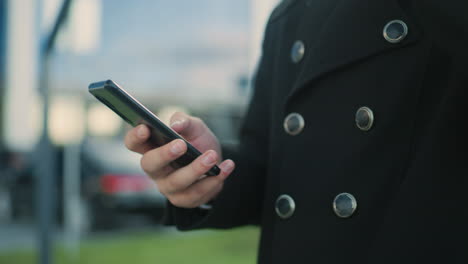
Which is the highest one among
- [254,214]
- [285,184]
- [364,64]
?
[364,64]

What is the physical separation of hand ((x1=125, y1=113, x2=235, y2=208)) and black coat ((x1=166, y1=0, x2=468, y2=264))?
14cm

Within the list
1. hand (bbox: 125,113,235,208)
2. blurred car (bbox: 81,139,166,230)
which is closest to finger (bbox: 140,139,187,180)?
hand (bbox: 125,113,235,208)

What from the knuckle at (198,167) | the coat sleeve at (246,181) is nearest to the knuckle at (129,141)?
the knuckle at (198,167)

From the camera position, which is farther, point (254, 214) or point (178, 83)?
point (178, 83)

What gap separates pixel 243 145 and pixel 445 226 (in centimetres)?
48

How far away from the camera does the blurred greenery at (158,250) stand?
431 cm

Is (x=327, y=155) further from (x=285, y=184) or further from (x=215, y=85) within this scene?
(x=215, y=85)

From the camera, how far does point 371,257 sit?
0.74 meters

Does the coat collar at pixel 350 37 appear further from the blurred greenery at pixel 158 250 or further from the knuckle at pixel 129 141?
the blurred greenery at pixel 158 250

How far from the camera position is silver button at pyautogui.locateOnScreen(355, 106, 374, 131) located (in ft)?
2.51

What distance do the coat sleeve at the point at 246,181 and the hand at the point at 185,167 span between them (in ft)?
0.31

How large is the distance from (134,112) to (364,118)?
0.36 meters

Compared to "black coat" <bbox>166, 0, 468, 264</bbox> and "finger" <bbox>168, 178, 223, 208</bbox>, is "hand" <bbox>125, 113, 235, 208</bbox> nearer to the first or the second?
"finger" <bbox>168, 178, 223, 208</bbox>

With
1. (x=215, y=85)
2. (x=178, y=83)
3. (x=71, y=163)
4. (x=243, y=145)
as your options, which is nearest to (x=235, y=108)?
(x=215, y=85)
